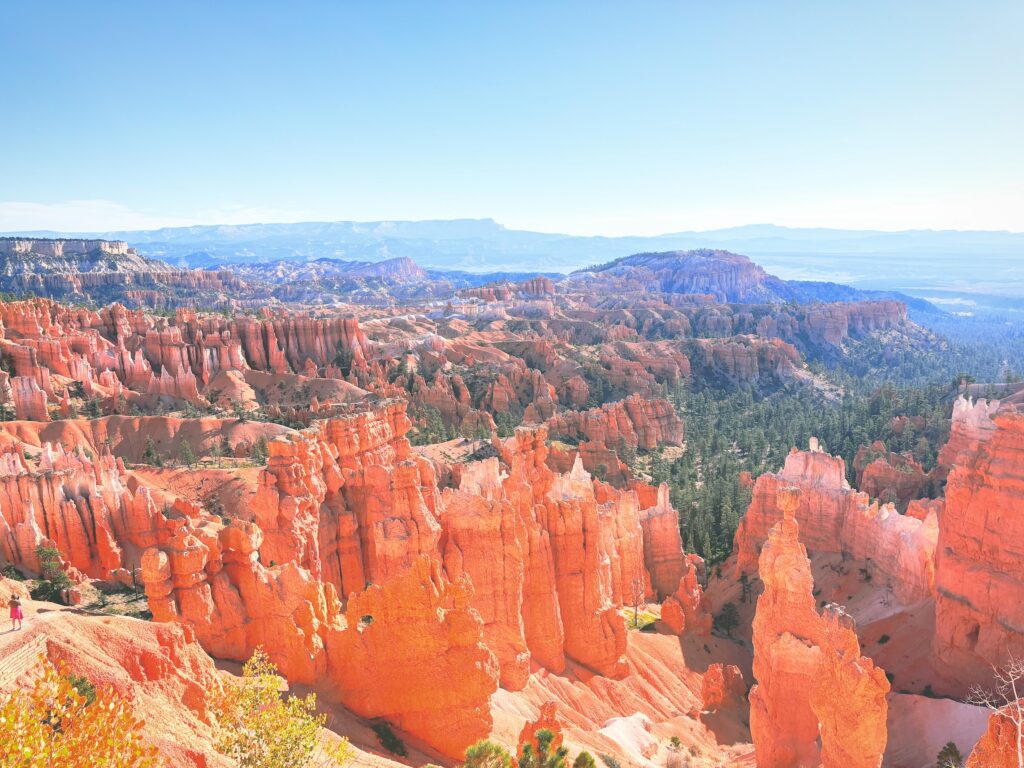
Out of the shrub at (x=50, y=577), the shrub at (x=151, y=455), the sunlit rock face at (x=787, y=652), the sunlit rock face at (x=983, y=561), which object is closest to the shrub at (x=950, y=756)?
the sunlit rock face at (x=787, y=652)

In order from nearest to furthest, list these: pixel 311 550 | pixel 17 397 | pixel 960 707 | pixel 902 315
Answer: pixel 960 707 < pixel 311 550 < pixel 17 397 < pixel 902 315

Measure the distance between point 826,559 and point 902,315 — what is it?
514 feet

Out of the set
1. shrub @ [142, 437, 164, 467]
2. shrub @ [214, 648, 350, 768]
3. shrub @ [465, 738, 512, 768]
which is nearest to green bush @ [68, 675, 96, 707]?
shrub @ [214, 648, 350, 768]

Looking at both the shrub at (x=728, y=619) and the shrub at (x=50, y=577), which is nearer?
the shrub at (x=50, y=577)

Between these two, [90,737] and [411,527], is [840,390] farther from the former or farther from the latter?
[90,737]

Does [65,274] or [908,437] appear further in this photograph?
[65,274]

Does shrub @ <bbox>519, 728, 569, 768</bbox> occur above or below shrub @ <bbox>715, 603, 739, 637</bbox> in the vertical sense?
above

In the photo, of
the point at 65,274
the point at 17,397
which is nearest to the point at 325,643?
the point at 17,397

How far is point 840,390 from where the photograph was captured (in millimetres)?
111125

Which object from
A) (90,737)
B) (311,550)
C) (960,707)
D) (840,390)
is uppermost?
(90,737)

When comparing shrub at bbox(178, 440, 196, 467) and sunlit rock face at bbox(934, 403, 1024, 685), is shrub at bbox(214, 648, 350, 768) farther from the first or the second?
shrub at bbox(178, 440, 196, 467)

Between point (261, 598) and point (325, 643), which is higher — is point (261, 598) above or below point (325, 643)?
above

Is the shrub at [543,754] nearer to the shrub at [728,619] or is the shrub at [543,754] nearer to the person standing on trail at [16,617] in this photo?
the person standing on trail at [16,617]

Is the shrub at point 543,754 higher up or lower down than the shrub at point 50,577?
higher up
